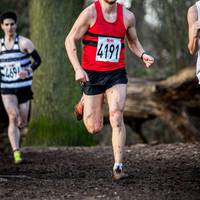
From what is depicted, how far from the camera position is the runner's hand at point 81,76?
7543 mm

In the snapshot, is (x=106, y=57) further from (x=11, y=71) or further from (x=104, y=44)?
(x=11, y=71)

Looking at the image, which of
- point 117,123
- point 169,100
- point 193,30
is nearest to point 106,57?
point 117,123

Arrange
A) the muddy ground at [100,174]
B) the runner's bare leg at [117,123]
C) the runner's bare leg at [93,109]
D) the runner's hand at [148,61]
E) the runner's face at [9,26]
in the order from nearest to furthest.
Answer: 1. the muddy ground at [100,174]
2. the runner's bare leg at [117,123]
3. the runner's hand at [148,61]
4. the runner's bare leg at [93,109]
5. the runner's face at [9,26]

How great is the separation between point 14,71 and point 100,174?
2674 millimetres

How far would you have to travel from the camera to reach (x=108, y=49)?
7.87 metres

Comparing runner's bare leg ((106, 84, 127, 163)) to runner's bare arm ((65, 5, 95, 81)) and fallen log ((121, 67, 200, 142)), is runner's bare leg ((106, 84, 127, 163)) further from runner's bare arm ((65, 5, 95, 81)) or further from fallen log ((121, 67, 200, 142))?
fallen log ((121, 67, 200, 142))

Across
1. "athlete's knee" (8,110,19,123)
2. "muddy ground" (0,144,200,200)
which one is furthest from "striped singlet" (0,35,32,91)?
"muddy ground" (0,144,200,200)

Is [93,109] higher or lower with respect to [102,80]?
lower

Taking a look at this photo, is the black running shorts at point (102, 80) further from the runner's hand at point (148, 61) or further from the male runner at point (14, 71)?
the male runner at point (14, 71)

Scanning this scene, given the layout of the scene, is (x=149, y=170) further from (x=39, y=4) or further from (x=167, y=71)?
(x=167, y=71)

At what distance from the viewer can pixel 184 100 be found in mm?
14180

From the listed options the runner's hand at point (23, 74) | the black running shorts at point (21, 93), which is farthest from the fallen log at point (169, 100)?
the runner's hand at point (23, 74)

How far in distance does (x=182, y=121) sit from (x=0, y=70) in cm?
502

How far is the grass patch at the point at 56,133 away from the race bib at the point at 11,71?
2756 millimetres
